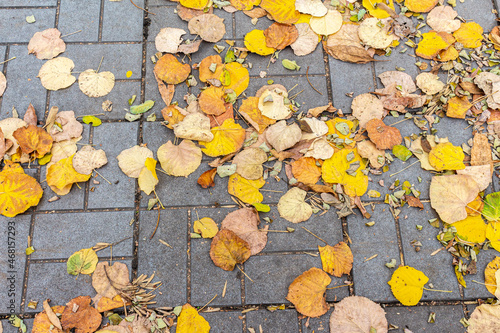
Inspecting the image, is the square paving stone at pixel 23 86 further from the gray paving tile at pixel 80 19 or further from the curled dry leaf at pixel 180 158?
the curled dry leaf at pixel 180 158

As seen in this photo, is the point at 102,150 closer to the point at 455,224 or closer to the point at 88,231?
the point at 88,231

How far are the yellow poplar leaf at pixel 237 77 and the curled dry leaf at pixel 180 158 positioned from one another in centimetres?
48

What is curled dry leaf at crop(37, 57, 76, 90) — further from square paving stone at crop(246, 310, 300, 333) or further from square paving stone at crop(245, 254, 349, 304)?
square paving stone at crop(246, 310, 300, 333)

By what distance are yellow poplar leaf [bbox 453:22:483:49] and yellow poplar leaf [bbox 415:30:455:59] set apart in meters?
0.07

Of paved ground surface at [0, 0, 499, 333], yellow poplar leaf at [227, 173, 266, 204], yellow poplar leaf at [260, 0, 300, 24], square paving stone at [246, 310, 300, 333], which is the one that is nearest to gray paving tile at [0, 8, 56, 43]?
paved ground surface at [0, 0, 499, 333]

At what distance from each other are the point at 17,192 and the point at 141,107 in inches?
34.2

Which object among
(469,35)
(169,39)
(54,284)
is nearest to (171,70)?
(169,39)

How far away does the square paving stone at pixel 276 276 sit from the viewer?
1.92 meters

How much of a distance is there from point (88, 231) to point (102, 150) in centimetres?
49

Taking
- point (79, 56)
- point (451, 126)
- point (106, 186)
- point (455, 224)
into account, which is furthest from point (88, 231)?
point (451, 126)

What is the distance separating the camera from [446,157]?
2.13 metres

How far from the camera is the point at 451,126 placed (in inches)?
87.6

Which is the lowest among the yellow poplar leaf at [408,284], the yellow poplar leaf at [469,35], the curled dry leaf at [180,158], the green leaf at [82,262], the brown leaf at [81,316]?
the brown leaf at [81,316]

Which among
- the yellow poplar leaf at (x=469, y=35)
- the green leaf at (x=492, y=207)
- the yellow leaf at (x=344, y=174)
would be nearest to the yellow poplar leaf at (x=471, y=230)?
the green leaf at (x=492, y=207)
